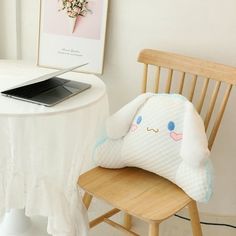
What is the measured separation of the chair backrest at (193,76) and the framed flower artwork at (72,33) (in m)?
0.26

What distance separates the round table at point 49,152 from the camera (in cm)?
132

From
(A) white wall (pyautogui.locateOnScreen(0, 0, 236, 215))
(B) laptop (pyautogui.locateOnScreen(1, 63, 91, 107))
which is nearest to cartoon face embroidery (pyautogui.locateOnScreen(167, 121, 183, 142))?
(B) laptop (pyautogui.locateOnScreen(1, 63, 91, 107))

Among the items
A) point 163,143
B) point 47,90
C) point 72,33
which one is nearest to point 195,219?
point 163,143

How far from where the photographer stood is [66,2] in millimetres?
1821

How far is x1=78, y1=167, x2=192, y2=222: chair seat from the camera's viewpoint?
129 cm

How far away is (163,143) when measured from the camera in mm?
1380

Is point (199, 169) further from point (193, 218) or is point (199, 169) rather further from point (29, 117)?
point (29, 117)

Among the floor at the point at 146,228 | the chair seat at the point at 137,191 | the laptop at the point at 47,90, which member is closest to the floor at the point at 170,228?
the floor at the point at 146,228

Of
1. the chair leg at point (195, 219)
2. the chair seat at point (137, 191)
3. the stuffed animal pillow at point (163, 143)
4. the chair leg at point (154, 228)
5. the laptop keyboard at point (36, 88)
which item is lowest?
the chair leg at point (195, 219)

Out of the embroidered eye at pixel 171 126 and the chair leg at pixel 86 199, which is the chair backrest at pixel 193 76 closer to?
the embroidered eye at pixel 171 126

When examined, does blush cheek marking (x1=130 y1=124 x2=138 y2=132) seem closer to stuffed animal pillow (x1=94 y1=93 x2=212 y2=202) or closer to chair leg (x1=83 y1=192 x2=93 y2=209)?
stuffed animal pillow (x1=94 y1=93 x2=212 y2=202)

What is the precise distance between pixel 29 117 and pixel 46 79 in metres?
0.23

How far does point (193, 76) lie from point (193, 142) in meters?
0.44

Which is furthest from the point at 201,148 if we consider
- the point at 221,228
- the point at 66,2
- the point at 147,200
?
the point at 66,2
